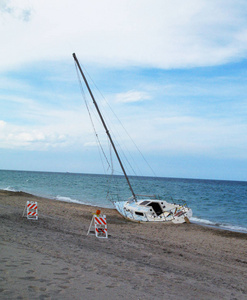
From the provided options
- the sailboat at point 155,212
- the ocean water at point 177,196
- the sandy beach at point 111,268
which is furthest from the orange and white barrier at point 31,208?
the ocean water at point 177,196

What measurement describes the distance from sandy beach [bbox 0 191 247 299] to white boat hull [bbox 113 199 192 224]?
7.75 meters

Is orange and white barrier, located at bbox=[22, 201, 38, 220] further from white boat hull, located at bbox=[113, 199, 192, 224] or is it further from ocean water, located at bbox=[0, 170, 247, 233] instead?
ocean water, located at bbox=[0, 170, 247, 233]

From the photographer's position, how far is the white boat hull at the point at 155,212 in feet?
71.6

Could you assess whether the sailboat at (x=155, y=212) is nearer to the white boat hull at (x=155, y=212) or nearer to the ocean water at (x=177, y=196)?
the white boat hull at (x=155, y=212)

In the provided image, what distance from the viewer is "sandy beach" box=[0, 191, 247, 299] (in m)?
5.80

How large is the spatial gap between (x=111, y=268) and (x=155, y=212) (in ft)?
50.6

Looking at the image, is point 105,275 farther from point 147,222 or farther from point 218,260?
point 147,222

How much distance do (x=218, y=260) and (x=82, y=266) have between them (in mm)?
6580

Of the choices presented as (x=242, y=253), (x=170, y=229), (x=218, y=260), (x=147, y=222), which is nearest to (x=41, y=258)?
(x=218, y=260)

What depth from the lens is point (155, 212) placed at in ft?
75.6

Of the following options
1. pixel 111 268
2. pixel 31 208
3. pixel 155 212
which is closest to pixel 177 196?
pixel 155 212

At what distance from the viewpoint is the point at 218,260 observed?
456 inches

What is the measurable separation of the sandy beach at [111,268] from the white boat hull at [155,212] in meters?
7.75

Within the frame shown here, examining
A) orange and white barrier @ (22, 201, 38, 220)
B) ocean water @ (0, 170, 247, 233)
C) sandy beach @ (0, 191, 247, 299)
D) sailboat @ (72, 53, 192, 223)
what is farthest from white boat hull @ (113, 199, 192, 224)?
orange and white barrier @ (22, 201, 38, 220)
